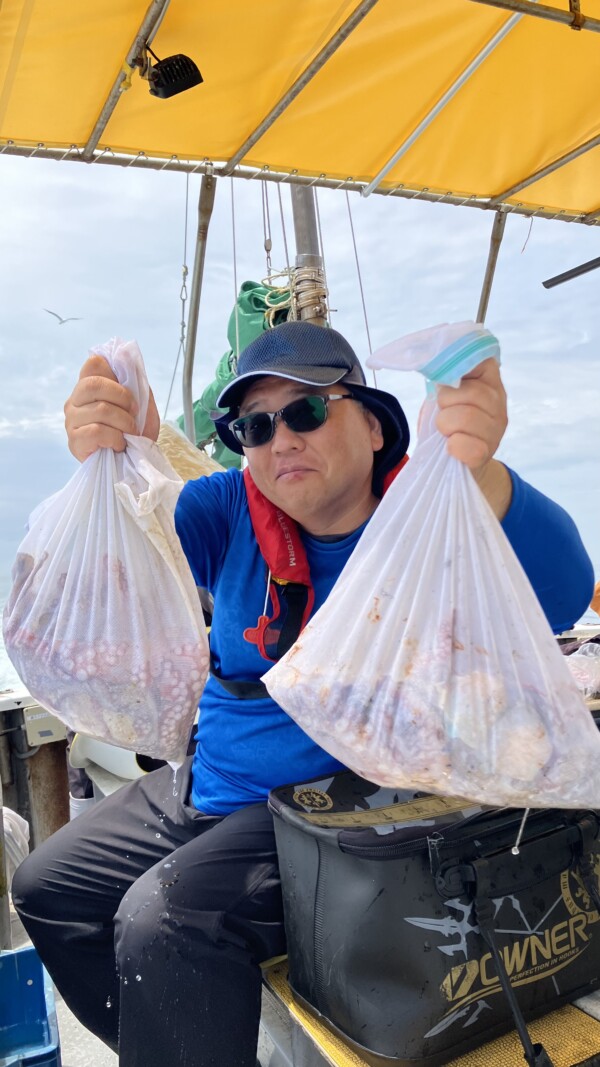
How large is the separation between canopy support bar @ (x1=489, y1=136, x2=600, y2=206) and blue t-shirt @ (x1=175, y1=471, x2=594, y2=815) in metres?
1.76

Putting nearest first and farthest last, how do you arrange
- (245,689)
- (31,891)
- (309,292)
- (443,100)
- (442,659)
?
(442,659) → (245,689) → (31,891) → (443,100) → (309,292)

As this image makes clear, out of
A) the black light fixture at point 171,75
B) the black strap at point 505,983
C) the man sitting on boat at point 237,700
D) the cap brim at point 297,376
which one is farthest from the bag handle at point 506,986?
the black light fixture at point 171,75

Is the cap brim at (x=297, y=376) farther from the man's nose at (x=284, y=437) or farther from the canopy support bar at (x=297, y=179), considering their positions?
the canopy support bar at (x=297, y=179)

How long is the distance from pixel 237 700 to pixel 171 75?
1.53 meters

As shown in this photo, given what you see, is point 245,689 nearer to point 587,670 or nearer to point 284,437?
point 284,437

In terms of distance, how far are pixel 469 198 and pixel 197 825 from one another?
2.37 m

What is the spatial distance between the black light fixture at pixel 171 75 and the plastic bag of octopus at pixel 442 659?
133 cm

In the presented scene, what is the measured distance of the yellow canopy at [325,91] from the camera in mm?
1791

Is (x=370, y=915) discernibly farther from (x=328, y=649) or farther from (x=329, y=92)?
(x=329, y=92)

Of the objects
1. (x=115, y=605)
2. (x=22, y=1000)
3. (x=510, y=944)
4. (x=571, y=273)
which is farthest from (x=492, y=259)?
(x=22, y=1000)

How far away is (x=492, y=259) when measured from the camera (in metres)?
3.05

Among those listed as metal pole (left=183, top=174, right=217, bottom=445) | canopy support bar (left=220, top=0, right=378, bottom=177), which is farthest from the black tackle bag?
metal pole (left=183, top=174, right=217, bottom=445)

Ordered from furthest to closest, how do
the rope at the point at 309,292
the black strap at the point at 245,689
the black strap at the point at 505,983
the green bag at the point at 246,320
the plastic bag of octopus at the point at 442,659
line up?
the green bag at the point at 246,320 < the rope at the point at 309,292 < the black strap at the point at 245,689 < the black strap at the point at 505,983 < the plastic bag of octopus at the point at 442,659

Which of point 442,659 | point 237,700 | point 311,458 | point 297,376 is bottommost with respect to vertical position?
point 237,700
